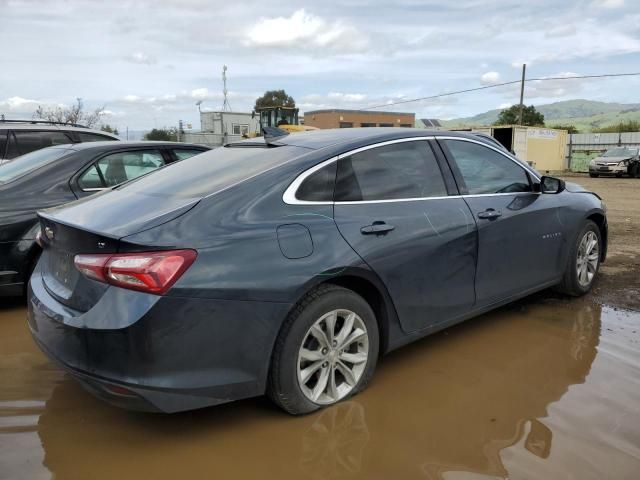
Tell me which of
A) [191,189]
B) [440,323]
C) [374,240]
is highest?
[191,189]

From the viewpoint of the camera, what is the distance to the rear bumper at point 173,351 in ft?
8.03

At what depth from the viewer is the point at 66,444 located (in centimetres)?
277

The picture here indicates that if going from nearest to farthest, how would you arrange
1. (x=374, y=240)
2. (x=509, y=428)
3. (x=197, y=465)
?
1. (x=197, y=465)
2. (x=509, y=428)
3. (x=374, y=240)

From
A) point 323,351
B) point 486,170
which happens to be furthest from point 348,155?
point 486,170

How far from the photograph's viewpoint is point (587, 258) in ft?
16.5

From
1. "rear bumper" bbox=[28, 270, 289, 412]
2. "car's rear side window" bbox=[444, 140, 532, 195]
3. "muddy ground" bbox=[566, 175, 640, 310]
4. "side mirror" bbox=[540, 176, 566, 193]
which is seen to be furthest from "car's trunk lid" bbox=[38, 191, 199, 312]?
"muddy ground" bbox=[566, 175, 640, 310]

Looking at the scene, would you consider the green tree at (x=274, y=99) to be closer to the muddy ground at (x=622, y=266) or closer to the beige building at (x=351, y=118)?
the beige building at (x=351, y=118)

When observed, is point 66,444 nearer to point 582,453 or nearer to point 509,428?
point 509,428

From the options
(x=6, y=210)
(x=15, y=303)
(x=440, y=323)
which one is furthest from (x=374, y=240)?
(x=15, y=303)

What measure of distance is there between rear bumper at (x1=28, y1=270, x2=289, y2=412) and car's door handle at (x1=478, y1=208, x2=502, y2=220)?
178 centimetres

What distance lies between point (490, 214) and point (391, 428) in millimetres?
1747

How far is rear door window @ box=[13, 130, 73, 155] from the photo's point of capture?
6672 mm

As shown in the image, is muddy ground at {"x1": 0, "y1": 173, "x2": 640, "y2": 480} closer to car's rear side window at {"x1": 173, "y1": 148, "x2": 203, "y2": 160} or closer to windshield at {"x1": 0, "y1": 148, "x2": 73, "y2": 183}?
windshield at {"x1": 0, "y1": 148, "x2": 73, "y2": 183}

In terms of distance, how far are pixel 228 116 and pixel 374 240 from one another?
4084cm
